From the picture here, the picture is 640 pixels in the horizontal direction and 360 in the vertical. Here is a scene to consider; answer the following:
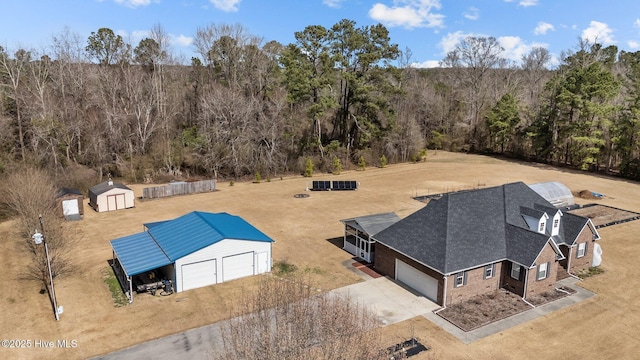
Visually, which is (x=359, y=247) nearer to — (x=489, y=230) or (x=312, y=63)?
(x=489, y=230)

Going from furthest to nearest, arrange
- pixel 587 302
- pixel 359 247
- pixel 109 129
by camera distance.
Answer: pixel 109 129 → pixel 359 247 → pixel 587 302

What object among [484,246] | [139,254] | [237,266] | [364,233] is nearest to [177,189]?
[139,254]

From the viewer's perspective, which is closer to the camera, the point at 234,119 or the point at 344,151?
the point at 234,119

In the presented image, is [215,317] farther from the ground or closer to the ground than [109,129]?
closer to the ground

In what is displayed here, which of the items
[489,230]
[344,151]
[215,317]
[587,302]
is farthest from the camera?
[344,151]

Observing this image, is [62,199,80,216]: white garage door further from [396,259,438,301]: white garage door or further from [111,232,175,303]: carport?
[396,259,438,301]: white garage door

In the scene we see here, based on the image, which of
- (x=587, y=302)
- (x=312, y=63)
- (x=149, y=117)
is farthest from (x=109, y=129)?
(x=587, y=302)

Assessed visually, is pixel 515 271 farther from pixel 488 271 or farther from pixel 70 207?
pixel 70 207
